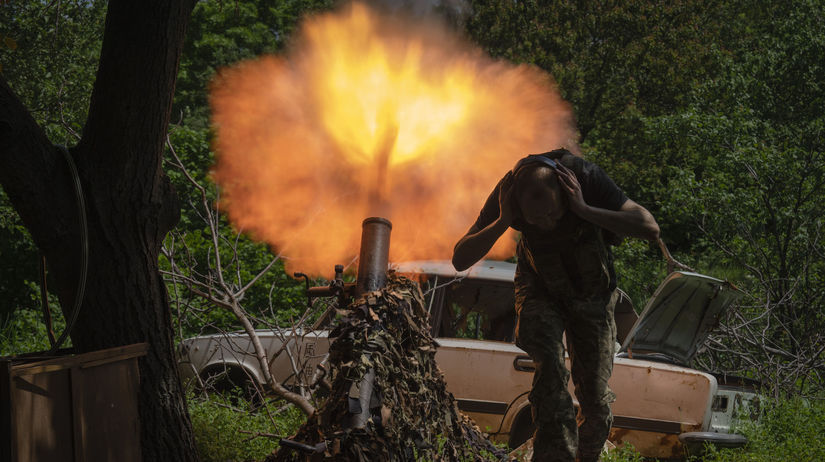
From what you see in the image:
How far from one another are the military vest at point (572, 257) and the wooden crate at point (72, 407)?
2.29m

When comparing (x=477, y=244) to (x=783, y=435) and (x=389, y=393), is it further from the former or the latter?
(x=783, y=435)

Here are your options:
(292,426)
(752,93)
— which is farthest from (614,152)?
(292,426)

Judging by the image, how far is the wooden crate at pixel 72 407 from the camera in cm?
249

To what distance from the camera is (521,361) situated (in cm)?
605

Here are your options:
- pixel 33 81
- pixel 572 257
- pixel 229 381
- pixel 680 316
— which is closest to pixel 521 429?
pixel 680 316

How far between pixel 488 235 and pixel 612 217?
0.70 meters

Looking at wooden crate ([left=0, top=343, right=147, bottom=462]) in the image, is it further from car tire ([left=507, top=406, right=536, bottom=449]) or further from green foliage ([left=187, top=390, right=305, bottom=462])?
car tire ([left=507, top=406, right=536, bottom=449])

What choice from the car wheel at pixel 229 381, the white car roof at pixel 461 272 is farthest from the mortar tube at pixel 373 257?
the car wheel at pixel 229 381

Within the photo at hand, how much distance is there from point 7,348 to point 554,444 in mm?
8740

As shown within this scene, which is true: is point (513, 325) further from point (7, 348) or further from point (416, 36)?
point (7, 348)

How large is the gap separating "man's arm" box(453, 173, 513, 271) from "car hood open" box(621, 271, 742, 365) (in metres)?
2.26

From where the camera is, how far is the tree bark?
11.2 ft

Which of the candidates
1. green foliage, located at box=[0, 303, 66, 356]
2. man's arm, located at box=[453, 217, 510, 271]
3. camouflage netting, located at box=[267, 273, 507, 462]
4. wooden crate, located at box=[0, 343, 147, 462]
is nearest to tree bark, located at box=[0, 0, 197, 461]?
wooden crate, located at box=[0, 343, 147, 462]

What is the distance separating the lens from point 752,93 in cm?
1568
